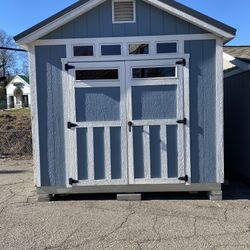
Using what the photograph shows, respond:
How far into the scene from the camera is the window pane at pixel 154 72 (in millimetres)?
7992

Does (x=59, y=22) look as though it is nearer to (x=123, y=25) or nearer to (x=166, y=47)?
(x=123, y=25)

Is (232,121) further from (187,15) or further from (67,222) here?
(67,222)

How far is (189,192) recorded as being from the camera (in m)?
8.42

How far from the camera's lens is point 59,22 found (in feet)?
25.7

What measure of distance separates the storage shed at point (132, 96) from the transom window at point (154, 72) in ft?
0.06

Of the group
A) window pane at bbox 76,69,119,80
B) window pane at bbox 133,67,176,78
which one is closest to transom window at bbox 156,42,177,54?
window pane at bbox 133,67,176,78

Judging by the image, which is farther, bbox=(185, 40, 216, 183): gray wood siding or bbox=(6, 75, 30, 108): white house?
bbox=(6, 75, 30, 108): white house

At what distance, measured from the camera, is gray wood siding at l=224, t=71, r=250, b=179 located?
9555 millimetres

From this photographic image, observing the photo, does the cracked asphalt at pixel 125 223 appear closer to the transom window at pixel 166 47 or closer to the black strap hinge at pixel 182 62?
the black strap hinge at pixel 182 62

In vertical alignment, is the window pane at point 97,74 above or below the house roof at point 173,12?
below

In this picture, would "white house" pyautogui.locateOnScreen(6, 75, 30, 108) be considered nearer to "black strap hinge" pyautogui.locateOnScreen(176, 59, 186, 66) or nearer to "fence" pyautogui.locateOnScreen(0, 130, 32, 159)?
"fence" pyautogui.locateOnScreen(0, 130, 32, 159)

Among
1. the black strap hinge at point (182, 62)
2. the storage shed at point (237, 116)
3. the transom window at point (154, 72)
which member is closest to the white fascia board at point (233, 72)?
the storage shed at point (237, 116)

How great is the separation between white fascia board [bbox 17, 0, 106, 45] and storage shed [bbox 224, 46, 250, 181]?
3249 mm

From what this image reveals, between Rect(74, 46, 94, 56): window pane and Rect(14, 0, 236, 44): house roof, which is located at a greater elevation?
Rect(14, 0, 236, 44): house roof
